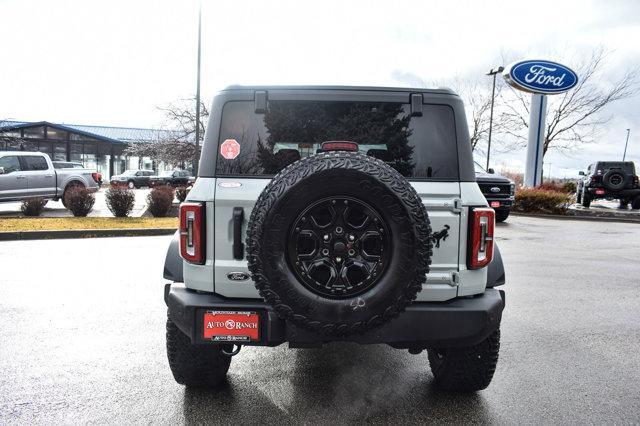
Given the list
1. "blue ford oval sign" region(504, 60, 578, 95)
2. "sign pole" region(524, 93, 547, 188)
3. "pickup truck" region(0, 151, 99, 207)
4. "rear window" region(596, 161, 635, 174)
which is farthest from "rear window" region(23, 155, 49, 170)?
"rear window" region(596, 161, 635, 174)

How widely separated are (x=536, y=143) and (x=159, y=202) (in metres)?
18.8

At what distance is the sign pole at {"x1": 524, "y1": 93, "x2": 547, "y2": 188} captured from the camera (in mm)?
24859

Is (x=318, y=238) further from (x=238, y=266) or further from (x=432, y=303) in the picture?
(x=432, y=303)

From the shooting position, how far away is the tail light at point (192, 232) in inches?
112

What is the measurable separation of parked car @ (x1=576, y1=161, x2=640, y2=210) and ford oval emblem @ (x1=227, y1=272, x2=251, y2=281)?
2416 centimetres

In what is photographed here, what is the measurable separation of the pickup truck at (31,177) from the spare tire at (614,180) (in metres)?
21.6

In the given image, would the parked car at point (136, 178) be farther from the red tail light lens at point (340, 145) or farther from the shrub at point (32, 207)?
the red tail light lens at point (340, 145)

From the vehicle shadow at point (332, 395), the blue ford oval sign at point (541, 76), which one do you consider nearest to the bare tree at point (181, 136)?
the blue ford oval sign at point (541, 76)

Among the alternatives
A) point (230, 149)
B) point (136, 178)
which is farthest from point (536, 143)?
point (136, 178)

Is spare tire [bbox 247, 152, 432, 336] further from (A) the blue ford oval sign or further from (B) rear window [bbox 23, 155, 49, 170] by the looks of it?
(A) the blue ford oval sign

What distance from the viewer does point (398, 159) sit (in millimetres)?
3029

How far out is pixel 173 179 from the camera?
41.0 meters

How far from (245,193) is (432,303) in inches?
48.7

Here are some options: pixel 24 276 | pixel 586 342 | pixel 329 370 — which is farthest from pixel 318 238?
pixel 24 276
